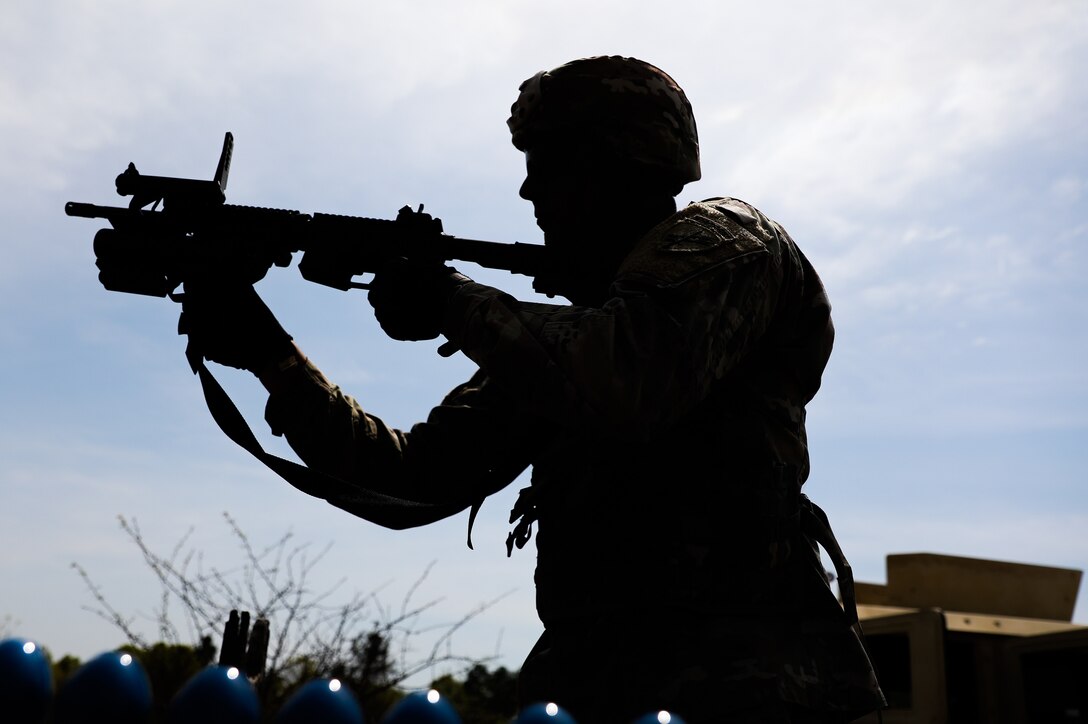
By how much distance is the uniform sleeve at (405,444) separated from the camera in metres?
2.91

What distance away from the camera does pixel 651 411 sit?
82.4 inches

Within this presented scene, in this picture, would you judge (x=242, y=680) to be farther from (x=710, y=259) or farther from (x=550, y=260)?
(x=550, y=260)

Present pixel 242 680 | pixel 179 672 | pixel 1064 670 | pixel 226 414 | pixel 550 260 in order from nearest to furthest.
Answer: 1. pixel 242 680
2. pixel 550 260
3. pixel 226 414
4. pixel 1064 670
5. pixel 179 672

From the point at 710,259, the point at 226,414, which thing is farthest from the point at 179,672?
the point at 710,259

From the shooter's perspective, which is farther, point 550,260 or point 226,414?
point 226,414

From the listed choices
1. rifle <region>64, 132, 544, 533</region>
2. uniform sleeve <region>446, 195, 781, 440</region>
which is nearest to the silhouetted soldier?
uniform sleeve <region>446, 195, 781, 440</region>

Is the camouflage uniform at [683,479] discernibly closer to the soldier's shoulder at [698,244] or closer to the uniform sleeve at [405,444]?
the soldier's shoulder at [698,244]

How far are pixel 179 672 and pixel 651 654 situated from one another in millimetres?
7808

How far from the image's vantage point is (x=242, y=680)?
50.4 inches

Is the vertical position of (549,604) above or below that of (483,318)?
below

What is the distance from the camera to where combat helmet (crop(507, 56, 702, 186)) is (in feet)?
8.50

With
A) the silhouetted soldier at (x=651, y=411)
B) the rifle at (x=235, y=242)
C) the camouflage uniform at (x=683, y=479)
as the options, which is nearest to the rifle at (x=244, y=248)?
the rifle at (x=235, y=242)

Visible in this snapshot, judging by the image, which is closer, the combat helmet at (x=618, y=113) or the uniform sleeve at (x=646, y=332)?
the uniform sleeve at (x=646, y=332)

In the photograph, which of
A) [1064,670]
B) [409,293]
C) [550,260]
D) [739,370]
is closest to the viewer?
[739,370]
